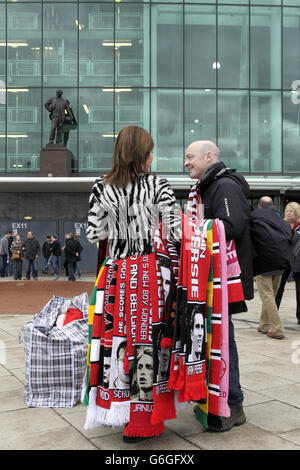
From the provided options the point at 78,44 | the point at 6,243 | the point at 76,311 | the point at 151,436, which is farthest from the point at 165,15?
the point at 151,436

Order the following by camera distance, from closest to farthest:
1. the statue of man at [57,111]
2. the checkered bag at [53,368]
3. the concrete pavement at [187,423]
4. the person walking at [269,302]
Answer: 1. the concrete pavement at [187,423]
2. the checkered bag at [53,368]
3. the person walking at [269,302]
4. the statue of man at [57,111]

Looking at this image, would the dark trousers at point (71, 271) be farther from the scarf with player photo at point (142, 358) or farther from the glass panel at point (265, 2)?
the glass panel at point (265, 2)

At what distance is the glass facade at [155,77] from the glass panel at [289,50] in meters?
0.05

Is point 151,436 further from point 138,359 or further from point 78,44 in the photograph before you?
point 78,44

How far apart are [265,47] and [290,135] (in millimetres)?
4217

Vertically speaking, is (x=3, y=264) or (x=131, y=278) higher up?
(x=131, y=278)

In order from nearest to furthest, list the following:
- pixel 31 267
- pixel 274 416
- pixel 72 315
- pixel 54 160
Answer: pixel 274 416 → pixel 72 315 → pixel 31 267 → pixel 54 160

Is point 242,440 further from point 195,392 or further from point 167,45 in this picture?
point 167,45

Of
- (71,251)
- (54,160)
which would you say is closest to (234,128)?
(54,160)

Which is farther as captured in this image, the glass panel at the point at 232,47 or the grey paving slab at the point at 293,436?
the glass panel at the point at 232,47

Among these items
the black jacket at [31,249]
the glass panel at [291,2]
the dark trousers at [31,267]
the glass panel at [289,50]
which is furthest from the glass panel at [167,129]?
the dark trousers at [31,267]

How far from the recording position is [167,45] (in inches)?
892

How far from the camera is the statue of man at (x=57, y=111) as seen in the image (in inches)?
848

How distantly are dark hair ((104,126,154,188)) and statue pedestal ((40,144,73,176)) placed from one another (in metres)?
18.9
